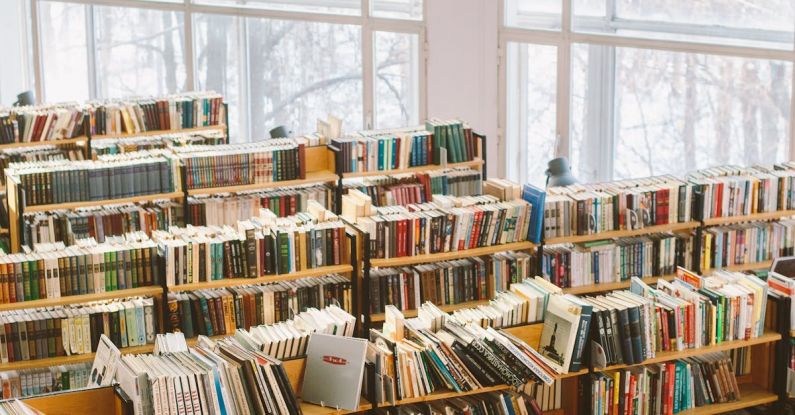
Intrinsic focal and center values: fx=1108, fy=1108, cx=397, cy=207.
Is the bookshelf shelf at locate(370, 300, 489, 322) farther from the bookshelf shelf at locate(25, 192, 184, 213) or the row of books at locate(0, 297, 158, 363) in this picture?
the bookshelf shelf at locate(25, 192, 184, 213)

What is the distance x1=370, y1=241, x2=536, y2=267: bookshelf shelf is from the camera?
22.8 feet

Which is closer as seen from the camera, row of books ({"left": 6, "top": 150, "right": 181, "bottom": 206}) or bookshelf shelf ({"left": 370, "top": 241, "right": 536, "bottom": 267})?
bookshelf shelf ({"left": 370, "top": 241, "right": 536, "bottom": 267})

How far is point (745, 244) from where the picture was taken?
762 cm

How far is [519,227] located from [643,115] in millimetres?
3417

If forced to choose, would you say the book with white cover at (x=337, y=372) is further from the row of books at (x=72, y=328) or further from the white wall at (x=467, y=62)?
the white wall at (x=467, y=62)

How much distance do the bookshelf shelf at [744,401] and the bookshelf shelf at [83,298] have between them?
122 inches

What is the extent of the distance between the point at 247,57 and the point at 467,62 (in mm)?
3567

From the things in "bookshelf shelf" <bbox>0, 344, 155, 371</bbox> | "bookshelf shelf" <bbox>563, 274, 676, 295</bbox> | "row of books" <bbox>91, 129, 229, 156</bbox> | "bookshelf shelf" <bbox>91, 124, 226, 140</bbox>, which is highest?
"bookshelf shelf" <bbox>91, 124, 226, 140</bbox>

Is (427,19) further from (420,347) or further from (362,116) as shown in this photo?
(420,347)

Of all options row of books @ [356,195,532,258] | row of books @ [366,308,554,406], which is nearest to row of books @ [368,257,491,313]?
row of books @ [356,195,532,258]

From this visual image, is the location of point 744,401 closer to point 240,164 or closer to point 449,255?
point 449,255

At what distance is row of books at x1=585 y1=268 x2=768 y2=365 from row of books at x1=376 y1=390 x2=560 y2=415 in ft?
1.47

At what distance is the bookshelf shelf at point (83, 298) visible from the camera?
6305mm

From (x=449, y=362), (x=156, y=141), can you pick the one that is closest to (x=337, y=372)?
(x=449, y=362)
